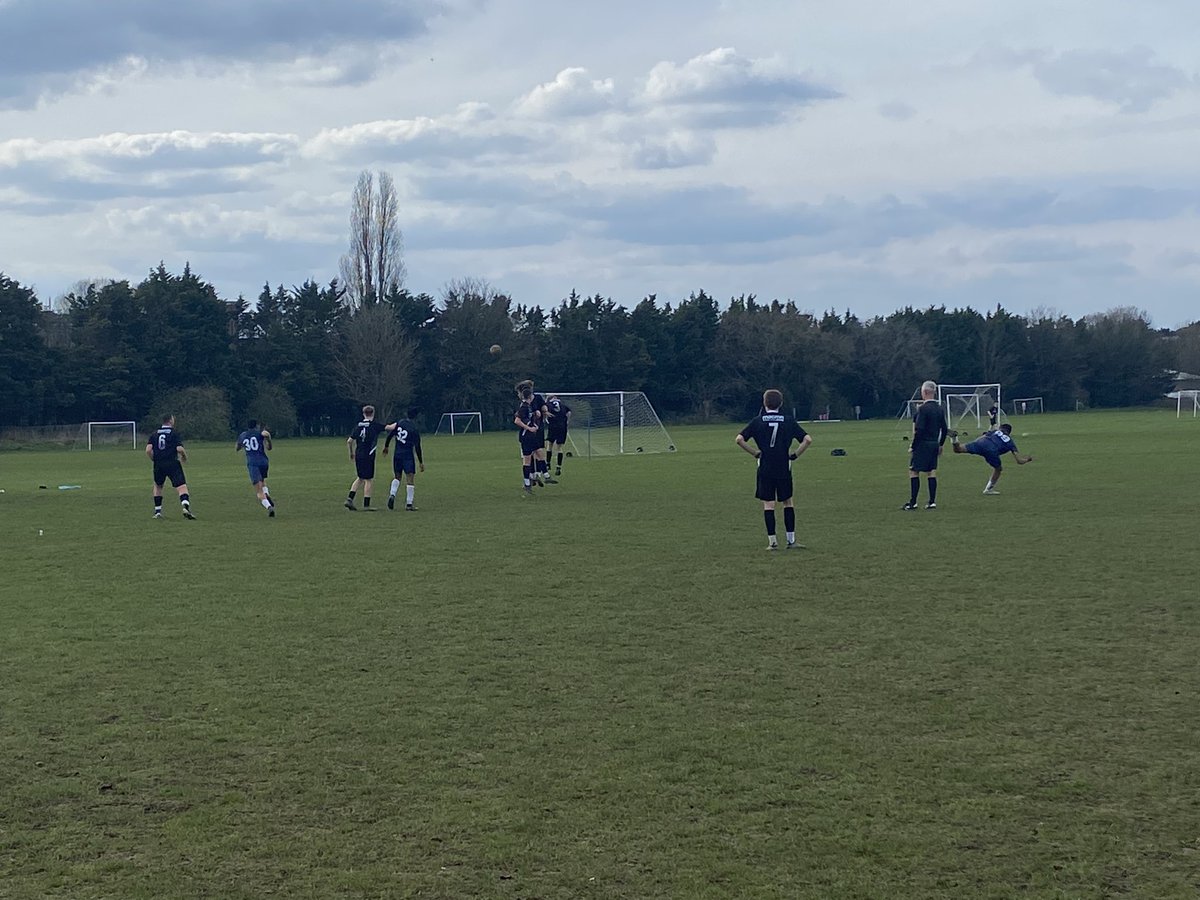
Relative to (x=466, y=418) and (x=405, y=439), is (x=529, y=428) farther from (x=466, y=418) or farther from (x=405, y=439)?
(x=466, y=418)

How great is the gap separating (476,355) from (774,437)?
2987 inches

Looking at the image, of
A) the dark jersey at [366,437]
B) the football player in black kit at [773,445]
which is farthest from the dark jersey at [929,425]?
the dark jersey at [366,437]

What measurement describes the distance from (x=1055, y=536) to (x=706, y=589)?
6350 mm

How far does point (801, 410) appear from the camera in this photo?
341ft

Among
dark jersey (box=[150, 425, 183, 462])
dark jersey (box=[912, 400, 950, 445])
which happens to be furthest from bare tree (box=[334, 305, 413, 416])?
dark jersey (box=[912, 400, 950, 445])

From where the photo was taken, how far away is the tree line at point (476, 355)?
75438 millimetres

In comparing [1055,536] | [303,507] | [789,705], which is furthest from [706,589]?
[303,507]

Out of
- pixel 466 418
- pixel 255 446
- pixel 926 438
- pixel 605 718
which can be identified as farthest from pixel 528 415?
pixel 466 418

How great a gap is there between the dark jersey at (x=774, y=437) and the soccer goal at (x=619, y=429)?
29.7 meters

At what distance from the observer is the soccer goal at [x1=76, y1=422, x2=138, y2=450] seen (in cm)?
6725

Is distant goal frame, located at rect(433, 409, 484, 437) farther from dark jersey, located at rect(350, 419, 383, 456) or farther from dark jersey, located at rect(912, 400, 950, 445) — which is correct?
dark jersey, located at rect(912, 400, 950, 445)

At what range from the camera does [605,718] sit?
8039 mm

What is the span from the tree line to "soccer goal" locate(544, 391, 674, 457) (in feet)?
94.1

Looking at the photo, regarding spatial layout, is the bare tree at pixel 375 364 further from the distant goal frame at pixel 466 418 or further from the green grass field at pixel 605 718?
the green grass field at pixel 605 718
